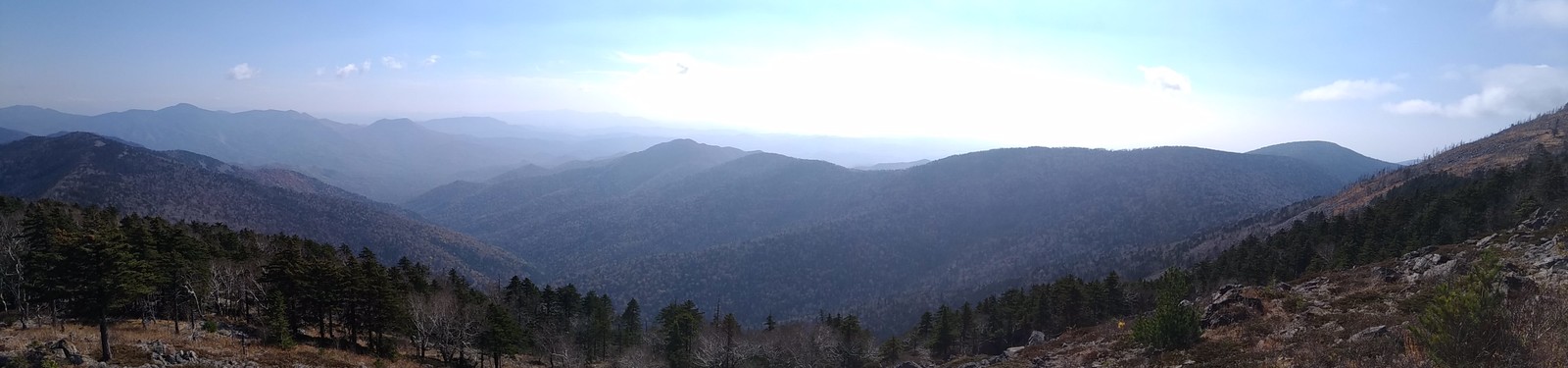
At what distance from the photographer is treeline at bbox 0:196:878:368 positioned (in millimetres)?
25234

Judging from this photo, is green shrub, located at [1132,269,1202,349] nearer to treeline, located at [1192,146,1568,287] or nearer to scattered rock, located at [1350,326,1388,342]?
scattered rock, located at [1350,326,1388,342]

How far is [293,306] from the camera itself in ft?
119

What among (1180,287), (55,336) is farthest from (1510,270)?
(55,336)

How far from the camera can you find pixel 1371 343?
18.0 metres

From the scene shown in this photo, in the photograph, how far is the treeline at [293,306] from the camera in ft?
82.8

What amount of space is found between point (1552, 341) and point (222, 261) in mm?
61350

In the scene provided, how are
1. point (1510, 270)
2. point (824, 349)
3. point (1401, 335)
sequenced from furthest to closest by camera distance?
point (824, 349), point (1510, 270), point (1401, 335)

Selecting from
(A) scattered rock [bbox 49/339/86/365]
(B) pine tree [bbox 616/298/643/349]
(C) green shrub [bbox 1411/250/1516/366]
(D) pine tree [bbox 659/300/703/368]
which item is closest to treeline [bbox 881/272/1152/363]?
(D) pine tree [bbox 659/300/703/368]

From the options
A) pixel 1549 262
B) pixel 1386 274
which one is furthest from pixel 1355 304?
pixel 1386 274

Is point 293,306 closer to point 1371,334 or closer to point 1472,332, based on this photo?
point 1472,332

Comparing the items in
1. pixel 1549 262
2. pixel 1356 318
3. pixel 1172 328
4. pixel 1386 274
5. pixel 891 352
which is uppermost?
pixel 1549 262

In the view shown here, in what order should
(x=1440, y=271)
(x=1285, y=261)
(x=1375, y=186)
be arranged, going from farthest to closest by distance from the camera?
(x=1375, y=186) → (x=1285, y=261) → (x=1440, y=271)

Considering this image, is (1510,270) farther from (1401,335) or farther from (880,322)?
(880,322)

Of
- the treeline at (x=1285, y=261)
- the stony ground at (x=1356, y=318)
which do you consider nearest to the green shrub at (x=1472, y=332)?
the stony ground at (x=1356, y=318)
